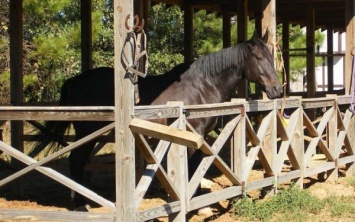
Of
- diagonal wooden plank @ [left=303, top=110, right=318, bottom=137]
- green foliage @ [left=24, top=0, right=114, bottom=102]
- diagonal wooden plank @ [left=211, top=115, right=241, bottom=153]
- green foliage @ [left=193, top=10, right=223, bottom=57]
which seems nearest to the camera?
diagonal wooden plank @ [left=211, top=115, right=241, bottom=153]

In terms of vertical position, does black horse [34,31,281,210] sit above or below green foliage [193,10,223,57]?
below

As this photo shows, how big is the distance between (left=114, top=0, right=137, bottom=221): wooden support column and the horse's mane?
106 inches

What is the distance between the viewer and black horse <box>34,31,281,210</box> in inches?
303

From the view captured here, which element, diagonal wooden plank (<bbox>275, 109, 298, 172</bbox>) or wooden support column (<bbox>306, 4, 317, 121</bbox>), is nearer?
diagonal wooden plank (<bbox>275, 109, 298, 172</bbox>)

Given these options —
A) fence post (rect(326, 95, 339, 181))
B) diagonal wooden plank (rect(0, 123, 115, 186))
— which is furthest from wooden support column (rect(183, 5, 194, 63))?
diagonal wooden plank (rect(0, 123, 115, 186))

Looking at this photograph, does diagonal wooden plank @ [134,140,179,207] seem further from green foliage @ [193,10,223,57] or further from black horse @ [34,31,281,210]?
green foliage @ [193,10,223,57]

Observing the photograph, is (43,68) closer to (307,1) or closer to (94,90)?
(307,1)

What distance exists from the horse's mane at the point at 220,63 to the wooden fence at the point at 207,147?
603 mm

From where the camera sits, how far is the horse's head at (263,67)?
25.2 feet

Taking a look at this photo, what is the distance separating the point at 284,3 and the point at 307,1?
70cm

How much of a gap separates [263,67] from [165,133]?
2.92 metres

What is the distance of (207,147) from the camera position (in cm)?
645

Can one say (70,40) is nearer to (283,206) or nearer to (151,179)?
(283,206)

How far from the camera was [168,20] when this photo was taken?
71.5 ft
